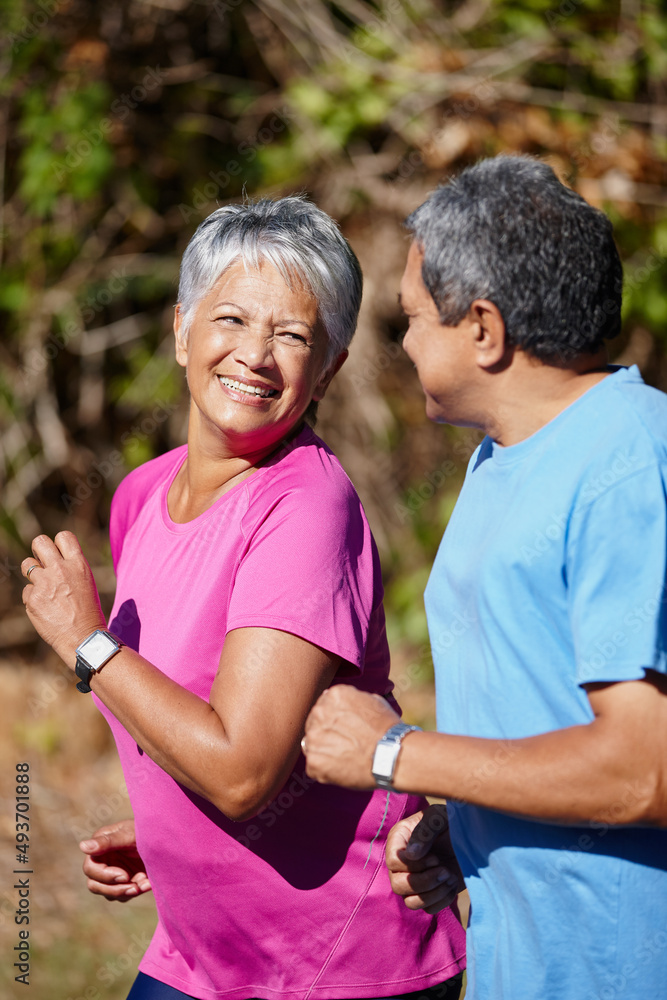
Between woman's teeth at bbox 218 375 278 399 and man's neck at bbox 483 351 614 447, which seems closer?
man's neck at bbox 483 351 614 447

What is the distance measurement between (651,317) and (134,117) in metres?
2.93

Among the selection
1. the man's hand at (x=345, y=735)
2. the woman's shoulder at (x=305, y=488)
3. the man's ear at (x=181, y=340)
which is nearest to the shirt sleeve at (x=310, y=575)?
the woman's shoulder at (x=305, y=488)

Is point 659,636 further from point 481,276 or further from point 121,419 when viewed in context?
point 121,419

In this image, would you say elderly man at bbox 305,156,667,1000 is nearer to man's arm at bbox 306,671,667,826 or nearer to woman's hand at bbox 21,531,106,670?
man's arm at bbox 306,671,667,826

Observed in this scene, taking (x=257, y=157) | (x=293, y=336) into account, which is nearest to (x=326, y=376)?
(x=293, y=336)

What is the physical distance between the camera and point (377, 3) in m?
4.80

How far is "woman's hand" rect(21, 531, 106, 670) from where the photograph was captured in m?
1.69

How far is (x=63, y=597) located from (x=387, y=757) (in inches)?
29.1

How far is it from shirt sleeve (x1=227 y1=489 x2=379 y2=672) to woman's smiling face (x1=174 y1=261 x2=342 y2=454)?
0.63ft

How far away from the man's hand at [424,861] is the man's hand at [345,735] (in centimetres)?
37

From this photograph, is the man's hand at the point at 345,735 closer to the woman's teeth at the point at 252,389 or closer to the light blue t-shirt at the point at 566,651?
the light blue t-shirt at the point at 566,651

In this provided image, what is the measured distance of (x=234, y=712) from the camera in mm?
1495

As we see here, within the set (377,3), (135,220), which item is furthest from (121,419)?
(377,3)

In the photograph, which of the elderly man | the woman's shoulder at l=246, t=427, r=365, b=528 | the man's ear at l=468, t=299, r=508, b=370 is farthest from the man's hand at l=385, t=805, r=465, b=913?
the man's ear at l=468, t=299, r=508, b=370
